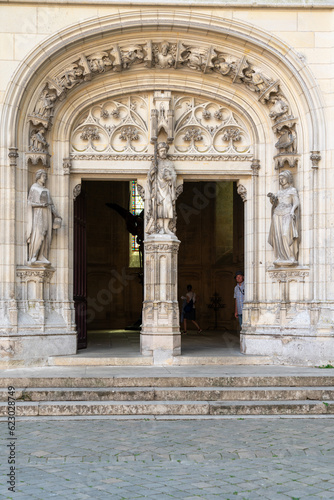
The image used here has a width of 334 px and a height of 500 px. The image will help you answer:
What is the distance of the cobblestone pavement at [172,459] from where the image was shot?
545 centimetres

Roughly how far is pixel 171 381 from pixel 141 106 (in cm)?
548

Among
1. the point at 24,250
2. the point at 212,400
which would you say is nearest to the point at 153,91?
the point at 24,250

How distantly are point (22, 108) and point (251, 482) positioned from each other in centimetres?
792

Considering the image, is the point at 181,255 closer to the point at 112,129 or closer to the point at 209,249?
the point at 209,249

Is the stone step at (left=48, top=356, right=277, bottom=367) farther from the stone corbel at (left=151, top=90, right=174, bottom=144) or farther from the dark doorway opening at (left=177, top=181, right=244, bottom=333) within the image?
the dark doorway opening at (left=177, top=181, right=244, bottom=333)

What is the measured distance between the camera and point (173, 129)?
40.5ft

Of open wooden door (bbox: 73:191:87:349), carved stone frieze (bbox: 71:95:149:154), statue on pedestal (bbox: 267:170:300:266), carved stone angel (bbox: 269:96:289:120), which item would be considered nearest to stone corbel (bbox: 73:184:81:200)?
open wooden door (bbox: 73:191:87:349)

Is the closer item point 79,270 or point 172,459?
point 172,459

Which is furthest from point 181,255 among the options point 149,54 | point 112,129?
point 149,54

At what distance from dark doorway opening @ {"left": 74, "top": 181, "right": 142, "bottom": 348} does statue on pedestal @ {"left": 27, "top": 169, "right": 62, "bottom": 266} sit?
9654 millimetres

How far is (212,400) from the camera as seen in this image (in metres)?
8.91

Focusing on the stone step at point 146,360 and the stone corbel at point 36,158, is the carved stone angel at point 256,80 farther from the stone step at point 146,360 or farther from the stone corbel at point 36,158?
the stone step at point 146,360

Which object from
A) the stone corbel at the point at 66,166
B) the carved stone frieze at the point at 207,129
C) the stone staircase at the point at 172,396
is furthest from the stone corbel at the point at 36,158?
the stone staircase at the point at 172,396

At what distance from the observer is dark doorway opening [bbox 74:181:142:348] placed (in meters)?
21.3
